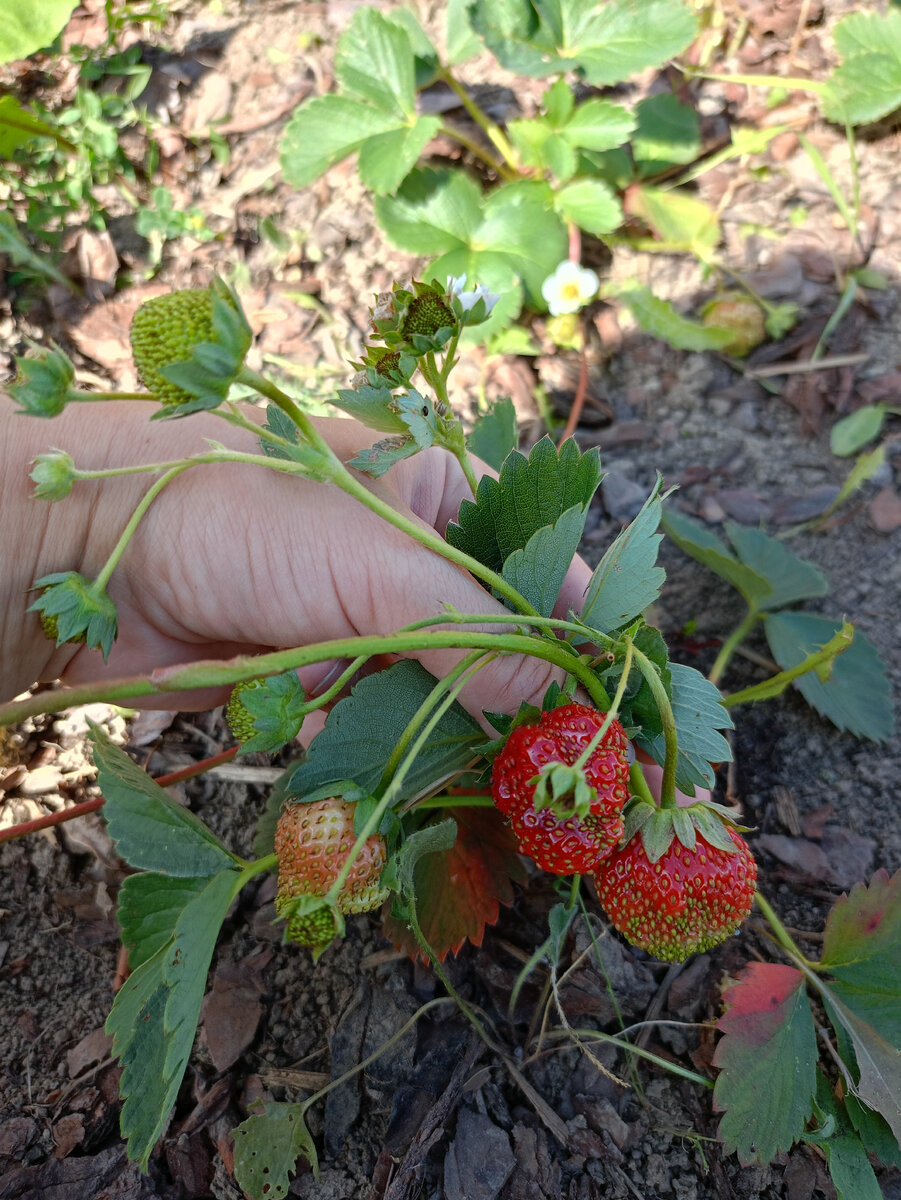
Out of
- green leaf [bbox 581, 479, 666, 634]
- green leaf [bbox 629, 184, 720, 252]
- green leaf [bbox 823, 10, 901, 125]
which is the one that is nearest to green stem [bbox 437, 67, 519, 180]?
green leaf [bbox 629, 184, 720, 252]

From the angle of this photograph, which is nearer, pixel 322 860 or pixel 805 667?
pixel 322 860

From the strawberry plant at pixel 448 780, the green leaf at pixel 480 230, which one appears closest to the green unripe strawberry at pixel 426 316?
the strawberry plant at pixel 448 780

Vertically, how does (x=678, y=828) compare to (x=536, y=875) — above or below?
above

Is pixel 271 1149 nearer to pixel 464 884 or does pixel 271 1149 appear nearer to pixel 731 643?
pixel 464 884

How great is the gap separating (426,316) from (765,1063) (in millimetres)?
952

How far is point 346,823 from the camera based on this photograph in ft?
2.66

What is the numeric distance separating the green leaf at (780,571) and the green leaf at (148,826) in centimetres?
103

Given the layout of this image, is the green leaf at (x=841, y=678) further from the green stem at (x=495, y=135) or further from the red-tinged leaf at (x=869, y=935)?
the green stem at (x=495, y=135)

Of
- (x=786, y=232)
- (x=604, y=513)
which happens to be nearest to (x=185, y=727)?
(x=604, y=513)

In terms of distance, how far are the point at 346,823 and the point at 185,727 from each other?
2.62ft

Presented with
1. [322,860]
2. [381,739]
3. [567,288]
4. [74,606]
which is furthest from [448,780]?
[567,288]

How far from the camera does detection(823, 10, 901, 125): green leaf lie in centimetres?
188

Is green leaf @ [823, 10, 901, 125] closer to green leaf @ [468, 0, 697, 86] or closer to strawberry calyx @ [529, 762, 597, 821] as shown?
green leaf @ [468, 0, 697, 86]

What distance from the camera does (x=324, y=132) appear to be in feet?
5.91
